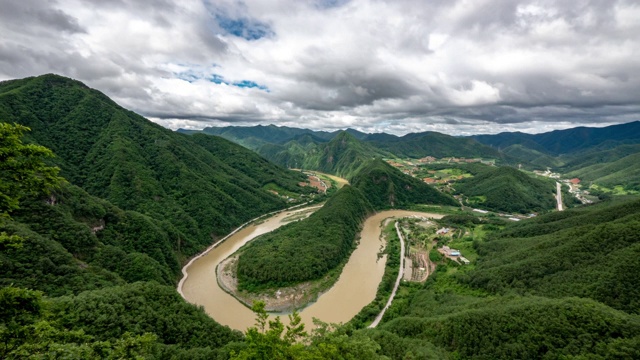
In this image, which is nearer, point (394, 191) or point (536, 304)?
point (536, 304)

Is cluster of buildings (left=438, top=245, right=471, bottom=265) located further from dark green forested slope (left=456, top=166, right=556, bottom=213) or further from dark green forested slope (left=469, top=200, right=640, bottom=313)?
dark green forested slope (left=456, top=166, right=556, bottom=213)

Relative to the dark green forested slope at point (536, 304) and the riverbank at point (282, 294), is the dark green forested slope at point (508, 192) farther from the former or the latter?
the riverbank at point (282, 294)

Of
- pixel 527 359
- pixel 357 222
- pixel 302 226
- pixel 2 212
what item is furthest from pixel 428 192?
pixel 2 212

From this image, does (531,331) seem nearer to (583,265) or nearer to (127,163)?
(583,265)

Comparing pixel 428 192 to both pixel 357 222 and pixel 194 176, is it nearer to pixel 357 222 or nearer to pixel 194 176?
pixel 357 222

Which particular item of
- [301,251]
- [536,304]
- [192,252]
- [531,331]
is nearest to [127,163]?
[192,252]

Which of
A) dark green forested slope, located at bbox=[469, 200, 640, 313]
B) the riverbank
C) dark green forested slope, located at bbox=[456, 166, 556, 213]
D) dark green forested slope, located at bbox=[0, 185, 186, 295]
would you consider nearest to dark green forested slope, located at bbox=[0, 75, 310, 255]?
dark green forested slope, located at bbox=[0, 185, 186, 295]

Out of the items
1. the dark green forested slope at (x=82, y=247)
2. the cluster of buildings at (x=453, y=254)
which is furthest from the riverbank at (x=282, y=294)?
the cluster of buildings at (x=453, y=254)
